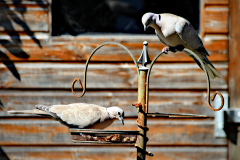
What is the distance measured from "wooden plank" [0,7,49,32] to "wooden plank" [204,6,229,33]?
1.49 metres

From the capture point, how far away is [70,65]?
9.65 feet

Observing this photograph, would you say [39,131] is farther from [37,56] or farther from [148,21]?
[148,21]

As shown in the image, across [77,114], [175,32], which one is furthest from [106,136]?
[175,32]

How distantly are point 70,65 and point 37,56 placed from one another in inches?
12.5

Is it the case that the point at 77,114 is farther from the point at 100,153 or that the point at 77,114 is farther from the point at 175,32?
the point at 100,153

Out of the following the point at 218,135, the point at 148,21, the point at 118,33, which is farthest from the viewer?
the point at 118,33

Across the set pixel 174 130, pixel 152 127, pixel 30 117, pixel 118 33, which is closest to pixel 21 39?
pixel 30 117

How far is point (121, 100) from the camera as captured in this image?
2.93 metres

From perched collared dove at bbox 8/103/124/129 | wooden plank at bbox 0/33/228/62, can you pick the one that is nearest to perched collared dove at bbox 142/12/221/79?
perched collared dove at bbox 8/103/124/129

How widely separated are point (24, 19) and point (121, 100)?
1.18 meters

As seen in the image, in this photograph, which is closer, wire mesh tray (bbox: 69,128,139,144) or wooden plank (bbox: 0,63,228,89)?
wire mesh tray (bbox: 69,128,139,144)

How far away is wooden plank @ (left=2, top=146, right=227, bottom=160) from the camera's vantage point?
2.93 m

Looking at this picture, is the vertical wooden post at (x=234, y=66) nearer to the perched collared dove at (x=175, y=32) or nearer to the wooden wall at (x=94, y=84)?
the wooden wall at (x=94, y=84)

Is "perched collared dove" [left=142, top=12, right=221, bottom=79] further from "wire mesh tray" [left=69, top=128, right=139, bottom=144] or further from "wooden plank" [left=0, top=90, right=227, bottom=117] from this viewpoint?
"wooden plank" [left=0, top=90, right=227, bottom=117]
